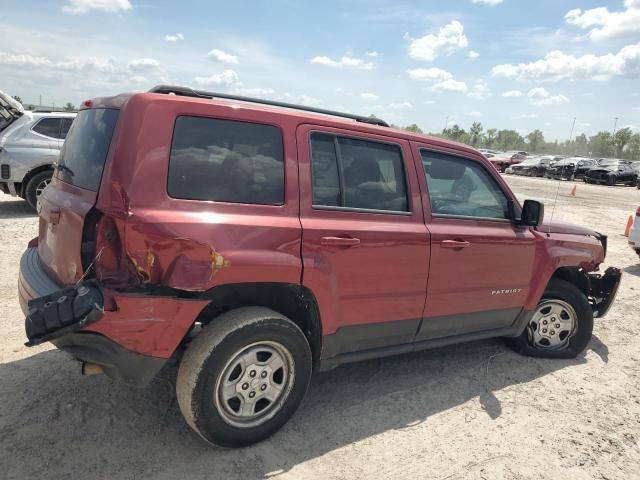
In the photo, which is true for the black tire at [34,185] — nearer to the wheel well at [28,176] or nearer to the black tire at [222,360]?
the wheel well at [28,176]

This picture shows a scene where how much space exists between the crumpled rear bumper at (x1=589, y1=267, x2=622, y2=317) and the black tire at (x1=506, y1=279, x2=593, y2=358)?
0.45 meters

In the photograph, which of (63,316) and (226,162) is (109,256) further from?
(226,162)

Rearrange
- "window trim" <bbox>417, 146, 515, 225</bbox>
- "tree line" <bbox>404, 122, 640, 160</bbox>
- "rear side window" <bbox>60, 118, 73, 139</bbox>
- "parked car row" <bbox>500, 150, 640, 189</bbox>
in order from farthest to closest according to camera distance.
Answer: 1. "tree line" <bbox>404, 122, 640, 160</bbox>
2. "parked car row" <bbox>500, 150, 640, 189</bbox>
3. "rear side window" <bbox>60, 118, 73, 139</bbox>
4. "window trim" <bbox>417, 146, 515, 225</bbox>

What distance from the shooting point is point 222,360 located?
106 inches

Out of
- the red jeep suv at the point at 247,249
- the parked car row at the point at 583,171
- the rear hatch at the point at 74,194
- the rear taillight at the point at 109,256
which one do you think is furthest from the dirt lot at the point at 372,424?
the parked car row at the point at 583,171

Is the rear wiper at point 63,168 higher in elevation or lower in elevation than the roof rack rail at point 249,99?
lower

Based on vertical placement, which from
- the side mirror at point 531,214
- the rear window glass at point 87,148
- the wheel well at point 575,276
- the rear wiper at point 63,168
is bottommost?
the wheel well at point 575,276

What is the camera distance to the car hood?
4.26m

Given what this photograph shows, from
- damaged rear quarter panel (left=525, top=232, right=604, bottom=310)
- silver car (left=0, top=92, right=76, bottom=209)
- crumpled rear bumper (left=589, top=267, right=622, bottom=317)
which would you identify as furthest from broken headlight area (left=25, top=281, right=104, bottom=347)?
silver car (left=0, top=92, right=76, bottom=209)

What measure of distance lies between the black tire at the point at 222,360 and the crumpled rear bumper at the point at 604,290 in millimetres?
3480

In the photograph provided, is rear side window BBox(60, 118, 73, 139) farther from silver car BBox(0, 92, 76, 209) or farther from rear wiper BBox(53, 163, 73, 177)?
rear wiper BBox(53, 163, 73, 177)

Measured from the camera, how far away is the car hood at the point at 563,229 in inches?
168

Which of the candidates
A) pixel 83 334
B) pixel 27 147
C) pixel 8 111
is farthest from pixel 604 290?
pixel 8 111

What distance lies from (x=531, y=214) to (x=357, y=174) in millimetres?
1610
